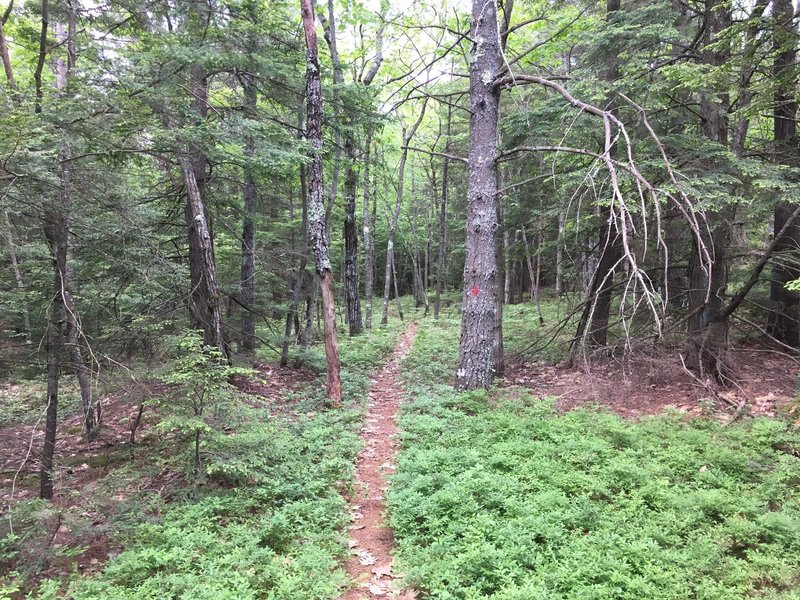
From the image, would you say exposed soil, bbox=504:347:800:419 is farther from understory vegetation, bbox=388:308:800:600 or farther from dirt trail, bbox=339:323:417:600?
dirt trail, bbox=339:323:417:600

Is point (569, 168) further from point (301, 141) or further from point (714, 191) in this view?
point (301, 141)

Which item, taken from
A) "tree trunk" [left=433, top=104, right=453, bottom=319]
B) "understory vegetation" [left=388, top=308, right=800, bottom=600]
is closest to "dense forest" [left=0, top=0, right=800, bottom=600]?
"understory vegetation" [left=388, top=308, right=800, bottom=600]

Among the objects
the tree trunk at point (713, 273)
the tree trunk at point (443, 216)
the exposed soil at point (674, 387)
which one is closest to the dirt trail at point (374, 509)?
the exposed soil at point (674, 387)

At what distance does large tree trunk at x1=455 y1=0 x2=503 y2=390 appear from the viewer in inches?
320

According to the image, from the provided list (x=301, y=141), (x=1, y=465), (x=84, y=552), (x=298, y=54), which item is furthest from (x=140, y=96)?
(x=84, y=552)

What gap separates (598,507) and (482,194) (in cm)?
563

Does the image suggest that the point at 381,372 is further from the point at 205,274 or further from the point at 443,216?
the point at 443,216

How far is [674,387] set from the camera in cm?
810

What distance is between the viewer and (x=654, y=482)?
16.0 feet

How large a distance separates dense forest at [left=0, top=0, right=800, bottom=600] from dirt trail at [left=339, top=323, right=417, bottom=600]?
0.14 feet

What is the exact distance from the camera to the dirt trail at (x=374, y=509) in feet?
12.8

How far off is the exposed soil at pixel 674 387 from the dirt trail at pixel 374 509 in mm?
3040

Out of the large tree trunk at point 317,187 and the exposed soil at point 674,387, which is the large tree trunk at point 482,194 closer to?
the exposed soil at point 674,387

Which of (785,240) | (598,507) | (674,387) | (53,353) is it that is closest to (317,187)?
(53,353)
